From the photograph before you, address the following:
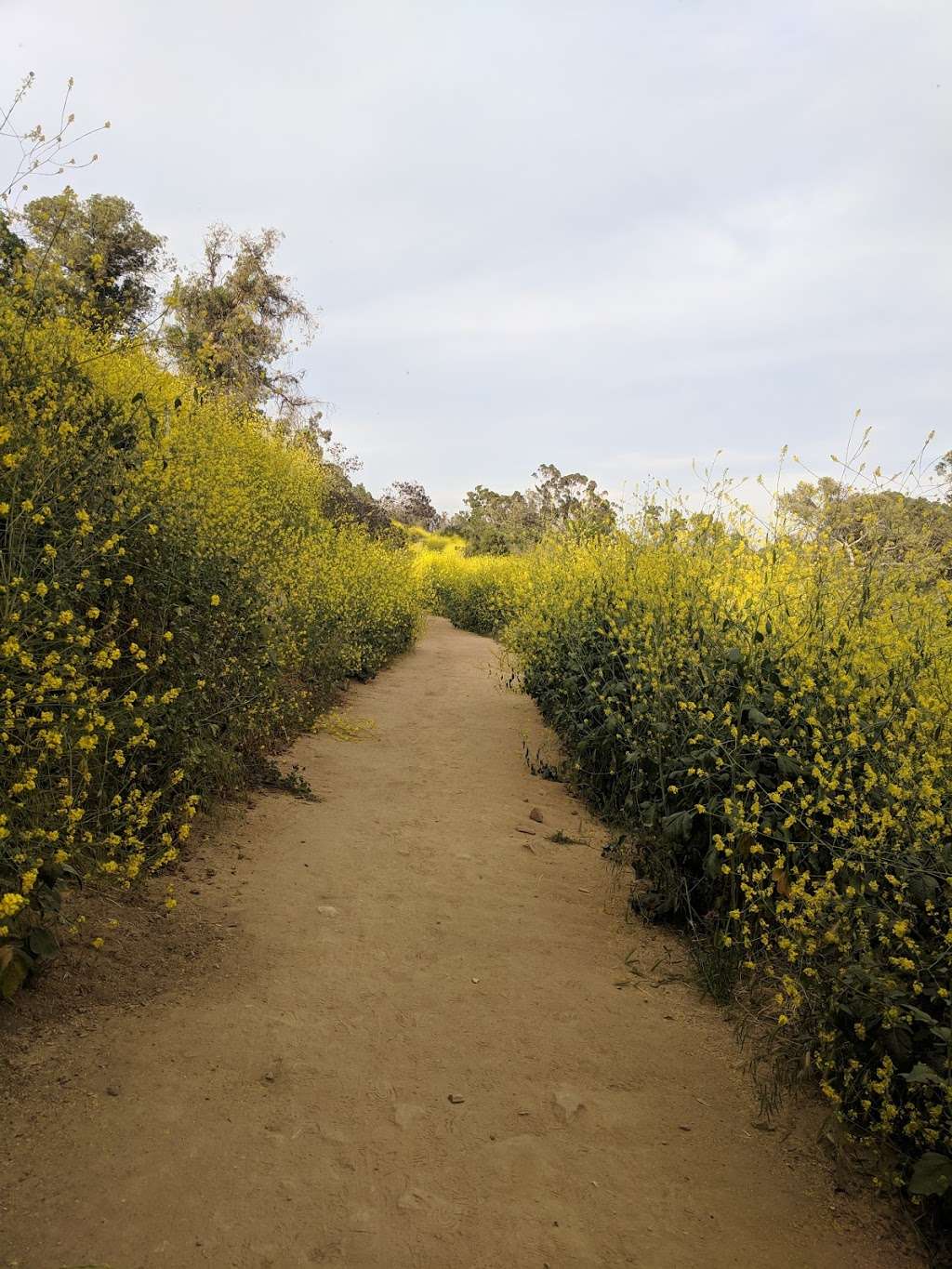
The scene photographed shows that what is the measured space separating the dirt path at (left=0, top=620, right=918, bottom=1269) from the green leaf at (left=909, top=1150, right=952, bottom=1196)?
0.25 m

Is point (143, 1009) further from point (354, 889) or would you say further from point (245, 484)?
point (245, 484)

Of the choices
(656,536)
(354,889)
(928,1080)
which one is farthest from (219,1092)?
(656,536)

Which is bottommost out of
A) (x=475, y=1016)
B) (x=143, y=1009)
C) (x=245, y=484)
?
(x=143, y=1009)

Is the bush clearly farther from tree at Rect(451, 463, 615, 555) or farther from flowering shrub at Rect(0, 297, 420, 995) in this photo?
tree at Rect(451, 463, 615, 555)

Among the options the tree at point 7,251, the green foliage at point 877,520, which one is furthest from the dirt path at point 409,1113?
the tree at point 7,251

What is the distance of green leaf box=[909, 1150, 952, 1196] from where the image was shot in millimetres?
1863

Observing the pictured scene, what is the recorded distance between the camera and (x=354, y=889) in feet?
13.1

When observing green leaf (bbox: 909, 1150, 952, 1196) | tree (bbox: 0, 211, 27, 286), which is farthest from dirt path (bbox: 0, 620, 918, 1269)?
tree (bbox: 0, 211, 27, 286)

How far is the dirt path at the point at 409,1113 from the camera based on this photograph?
1917 millimetres

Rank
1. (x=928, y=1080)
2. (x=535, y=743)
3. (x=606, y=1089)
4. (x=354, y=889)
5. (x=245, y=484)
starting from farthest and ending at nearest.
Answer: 1. (x=245, y=484)
2. (x=535, y=743)
3. (x=354, y=889)
4. (x=606, y=1089)
5. (x=928, y=1080)

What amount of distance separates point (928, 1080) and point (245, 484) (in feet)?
27.1

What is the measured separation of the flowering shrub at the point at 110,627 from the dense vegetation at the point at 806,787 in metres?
2.19

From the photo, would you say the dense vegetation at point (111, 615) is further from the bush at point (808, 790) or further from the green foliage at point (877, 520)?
the green foliage at point (877, 520)

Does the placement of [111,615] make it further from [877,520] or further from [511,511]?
[511,511]
